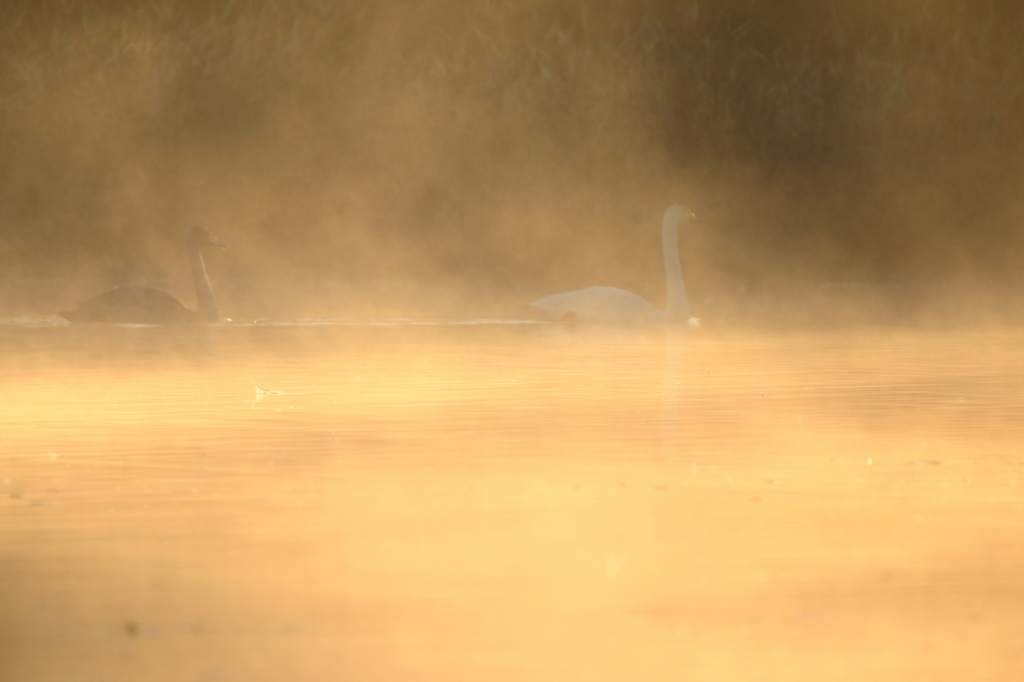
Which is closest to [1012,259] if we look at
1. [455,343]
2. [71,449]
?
[455,343]

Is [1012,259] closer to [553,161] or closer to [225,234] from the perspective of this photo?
[553,161]

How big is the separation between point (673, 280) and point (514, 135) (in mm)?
10977

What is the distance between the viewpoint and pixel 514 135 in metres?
25.8

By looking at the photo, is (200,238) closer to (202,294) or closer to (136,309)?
(202,294)

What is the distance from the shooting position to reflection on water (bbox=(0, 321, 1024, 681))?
9.02ft

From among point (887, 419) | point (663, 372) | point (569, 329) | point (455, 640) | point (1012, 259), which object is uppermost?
point (1012, 259)

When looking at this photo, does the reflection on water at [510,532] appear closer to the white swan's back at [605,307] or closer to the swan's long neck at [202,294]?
the white swan's back at [605,307]

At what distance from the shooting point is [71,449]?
17.1 ft

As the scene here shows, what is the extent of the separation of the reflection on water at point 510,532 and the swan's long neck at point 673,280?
22.1ft

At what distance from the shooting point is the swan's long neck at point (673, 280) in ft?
47.4

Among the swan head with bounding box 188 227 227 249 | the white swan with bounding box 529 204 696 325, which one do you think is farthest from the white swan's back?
the swan head with bounding box 188 227 227 249

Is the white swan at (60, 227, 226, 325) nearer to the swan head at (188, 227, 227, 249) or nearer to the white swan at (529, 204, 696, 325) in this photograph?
the swan head at (188, 227, 227, 249)

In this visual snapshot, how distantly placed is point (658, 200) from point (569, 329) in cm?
1108

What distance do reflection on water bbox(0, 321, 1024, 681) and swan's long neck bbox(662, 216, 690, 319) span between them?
6.74 metres
